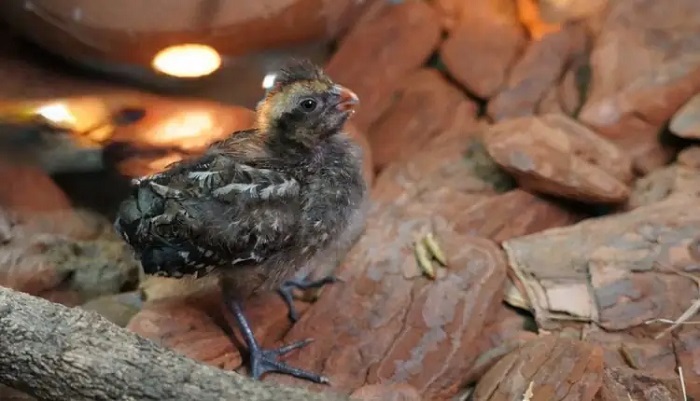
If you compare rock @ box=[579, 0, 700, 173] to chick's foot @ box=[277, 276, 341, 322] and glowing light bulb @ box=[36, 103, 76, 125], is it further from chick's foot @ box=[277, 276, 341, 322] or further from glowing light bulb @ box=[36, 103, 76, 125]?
glowing light bulb @ box=[36, 103, 76, 125]

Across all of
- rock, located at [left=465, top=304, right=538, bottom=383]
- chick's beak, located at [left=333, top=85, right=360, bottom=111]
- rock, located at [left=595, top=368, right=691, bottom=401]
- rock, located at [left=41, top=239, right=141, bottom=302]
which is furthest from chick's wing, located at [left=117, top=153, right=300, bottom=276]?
rock, located at [left=595, top=368, right=691, bottom=401]

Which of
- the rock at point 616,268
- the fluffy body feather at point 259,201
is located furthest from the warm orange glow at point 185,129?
the rock at point 616,268

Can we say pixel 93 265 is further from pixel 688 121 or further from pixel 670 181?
pixel 688 121

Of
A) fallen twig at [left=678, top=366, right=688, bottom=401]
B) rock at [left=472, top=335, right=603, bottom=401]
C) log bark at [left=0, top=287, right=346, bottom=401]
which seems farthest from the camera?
fallen twig at [left=678, top=366, right=688, bottom=401]

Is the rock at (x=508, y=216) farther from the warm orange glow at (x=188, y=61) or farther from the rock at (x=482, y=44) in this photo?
the warm orange glow at (x=188, y=61)

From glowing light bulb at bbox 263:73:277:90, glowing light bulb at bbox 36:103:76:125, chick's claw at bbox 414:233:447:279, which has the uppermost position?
glowing light bulb at bbox 36:103:76:125

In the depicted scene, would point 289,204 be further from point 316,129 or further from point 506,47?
point 506,47

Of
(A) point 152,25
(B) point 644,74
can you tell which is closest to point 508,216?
(B) point 644,74
